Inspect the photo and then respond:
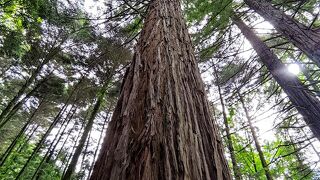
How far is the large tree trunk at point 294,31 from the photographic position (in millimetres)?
Answer: 3268

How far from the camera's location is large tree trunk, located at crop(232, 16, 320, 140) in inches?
153

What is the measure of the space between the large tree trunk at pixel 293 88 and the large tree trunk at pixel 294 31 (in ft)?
1.99

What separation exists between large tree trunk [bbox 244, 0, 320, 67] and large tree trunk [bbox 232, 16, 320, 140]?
1.99ft

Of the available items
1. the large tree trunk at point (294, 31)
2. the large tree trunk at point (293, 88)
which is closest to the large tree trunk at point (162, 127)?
the large tree trunk at point (293, 88)

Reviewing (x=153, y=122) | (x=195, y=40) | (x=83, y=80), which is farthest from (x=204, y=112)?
(x=83, y=80)

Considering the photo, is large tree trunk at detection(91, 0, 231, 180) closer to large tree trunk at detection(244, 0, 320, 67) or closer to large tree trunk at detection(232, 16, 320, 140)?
large tree trunk at detection(232, 16, 320, 140)

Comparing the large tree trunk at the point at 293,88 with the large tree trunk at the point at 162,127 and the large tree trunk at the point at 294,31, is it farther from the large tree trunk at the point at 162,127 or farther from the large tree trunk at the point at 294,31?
the large tree trunk at the point at 162,127

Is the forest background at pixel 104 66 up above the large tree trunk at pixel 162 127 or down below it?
above

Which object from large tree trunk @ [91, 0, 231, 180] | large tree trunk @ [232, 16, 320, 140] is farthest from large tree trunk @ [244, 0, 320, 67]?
large tree trunk @ [91, 0, 231, 180]

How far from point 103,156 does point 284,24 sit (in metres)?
4.13

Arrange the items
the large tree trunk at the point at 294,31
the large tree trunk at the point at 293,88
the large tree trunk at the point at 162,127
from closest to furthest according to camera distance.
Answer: the large tree trunk at the point at 162,127 → the large tree trunk at the point at 294,31 → the large tree trunk at the point at 293,88

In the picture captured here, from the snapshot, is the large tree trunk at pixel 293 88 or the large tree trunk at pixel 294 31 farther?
the large tree trunk at pixel 293 88

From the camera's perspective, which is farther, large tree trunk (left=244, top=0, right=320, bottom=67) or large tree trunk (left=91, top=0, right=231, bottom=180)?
large tree trunk (left=244, top=0, right=320, bottom=67)

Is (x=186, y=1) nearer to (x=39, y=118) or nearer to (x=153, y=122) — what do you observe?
(x=153, y=122)
